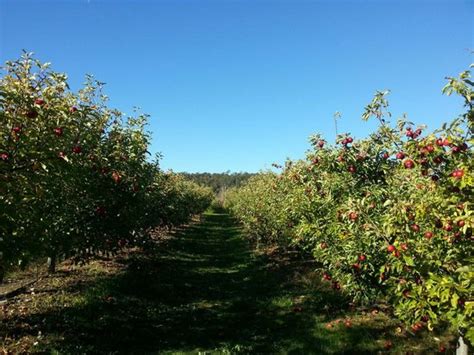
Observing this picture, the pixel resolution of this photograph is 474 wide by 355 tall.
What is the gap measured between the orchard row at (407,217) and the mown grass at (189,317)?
221 cm

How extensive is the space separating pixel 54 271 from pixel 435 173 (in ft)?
42.8

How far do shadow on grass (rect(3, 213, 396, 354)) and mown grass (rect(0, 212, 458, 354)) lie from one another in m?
0.02

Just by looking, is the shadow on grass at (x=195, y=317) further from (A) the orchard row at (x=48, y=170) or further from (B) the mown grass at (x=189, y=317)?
(A) the orchard row at (x=48, y=170)

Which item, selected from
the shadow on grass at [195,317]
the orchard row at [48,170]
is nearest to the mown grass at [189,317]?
the shadow on grass at [195,317]

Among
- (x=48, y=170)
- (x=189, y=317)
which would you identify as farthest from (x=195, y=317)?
(x=48, y=170)

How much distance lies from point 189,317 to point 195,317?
0.17 meters

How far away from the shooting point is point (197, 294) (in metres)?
13.7

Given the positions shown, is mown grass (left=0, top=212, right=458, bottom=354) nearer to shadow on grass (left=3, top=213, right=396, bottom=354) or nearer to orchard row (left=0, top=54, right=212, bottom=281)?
shadow on grass (left=3, top=213, right=396, bottom=354)

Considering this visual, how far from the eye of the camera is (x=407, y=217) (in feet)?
17.1

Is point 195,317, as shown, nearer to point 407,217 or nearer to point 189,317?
point 189,317

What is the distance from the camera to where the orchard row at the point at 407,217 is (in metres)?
4.57

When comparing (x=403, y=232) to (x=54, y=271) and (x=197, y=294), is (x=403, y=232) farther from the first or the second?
(x=54, y=271)

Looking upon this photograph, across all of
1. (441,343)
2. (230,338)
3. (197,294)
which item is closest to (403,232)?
(441,343)

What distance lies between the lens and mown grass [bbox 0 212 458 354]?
28.1ft
